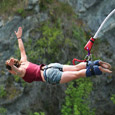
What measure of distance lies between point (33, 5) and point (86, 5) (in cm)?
182

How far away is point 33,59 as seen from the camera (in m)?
6.16

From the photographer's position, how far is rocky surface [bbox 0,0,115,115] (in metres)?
6.05

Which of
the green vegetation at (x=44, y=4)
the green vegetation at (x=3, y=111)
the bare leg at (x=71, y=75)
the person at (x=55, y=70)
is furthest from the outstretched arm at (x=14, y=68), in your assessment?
the green vegetation at (x=44, y=4)

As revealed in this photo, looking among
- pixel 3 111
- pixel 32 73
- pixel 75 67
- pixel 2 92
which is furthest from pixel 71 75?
pixel 3 111

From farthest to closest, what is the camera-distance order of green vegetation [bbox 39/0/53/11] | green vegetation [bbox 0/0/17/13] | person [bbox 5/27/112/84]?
green vegetation [bbox 39/0/53/11], green vegetation [bbox 0/0/17/13], person [bbox 5/27/112/84]

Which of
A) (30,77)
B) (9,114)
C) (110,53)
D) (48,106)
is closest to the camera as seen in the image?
(30,77)

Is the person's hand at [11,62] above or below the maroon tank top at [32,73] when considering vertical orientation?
above

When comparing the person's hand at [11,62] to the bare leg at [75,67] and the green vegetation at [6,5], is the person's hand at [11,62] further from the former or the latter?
the green vegetation at [6,5]

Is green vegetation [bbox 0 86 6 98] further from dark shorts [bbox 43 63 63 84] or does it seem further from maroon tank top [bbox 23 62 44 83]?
dark shorts [bbox 43 63 63 84]

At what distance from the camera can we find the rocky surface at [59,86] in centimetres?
605

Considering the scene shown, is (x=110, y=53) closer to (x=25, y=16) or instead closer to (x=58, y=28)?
(x=58, y=28)

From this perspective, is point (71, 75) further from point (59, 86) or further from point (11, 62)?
point (59, 86)

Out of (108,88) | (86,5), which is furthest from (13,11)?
(108,88)

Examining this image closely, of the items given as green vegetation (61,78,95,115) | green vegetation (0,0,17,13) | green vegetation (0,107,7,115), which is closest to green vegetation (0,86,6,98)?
green vegetation (0,107,7,115)
